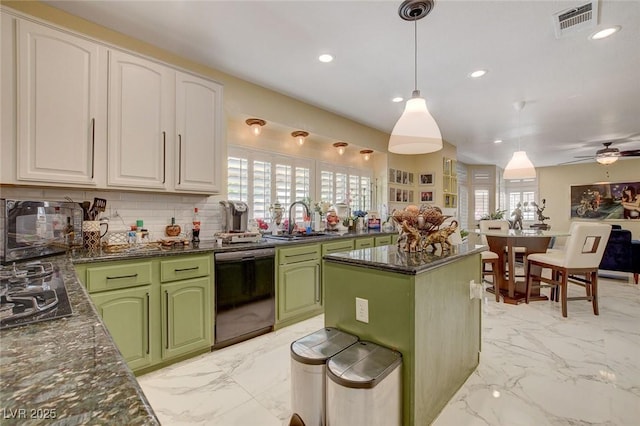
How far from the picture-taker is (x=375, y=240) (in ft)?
14.1

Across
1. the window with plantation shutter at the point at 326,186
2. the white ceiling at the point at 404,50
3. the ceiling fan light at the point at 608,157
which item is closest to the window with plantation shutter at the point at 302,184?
the window with plantation shutter at the point at 326,186

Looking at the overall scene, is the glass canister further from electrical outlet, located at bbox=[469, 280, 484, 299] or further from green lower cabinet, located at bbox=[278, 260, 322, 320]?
electrical outlet, located at bbox=[469, 280, 484, 299]

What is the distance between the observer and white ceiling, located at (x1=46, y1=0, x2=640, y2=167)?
226 cm

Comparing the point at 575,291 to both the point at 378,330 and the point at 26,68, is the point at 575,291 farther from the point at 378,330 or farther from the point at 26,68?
the point at 26,68

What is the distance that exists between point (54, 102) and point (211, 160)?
1.19 m

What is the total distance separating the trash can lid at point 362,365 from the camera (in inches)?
50.1

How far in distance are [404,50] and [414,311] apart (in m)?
2.38

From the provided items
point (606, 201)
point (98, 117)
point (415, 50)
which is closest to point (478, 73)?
point (415, 50)

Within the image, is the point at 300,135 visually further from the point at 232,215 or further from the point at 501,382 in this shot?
the point at 501,382

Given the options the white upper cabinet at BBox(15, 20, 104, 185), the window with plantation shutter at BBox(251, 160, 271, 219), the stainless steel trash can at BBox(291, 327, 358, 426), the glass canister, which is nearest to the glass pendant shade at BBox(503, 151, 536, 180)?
the glass canister

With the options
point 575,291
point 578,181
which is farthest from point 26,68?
point 578,181

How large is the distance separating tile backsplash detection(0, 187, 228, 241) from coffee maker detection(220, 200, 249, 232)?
4.8 inches

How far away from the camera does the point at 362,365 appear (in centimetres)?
138

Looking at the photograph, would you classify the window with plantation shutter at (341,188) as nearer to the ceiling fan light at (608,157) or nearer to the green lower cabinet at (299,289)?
the green lower cabinet at (299,289)
